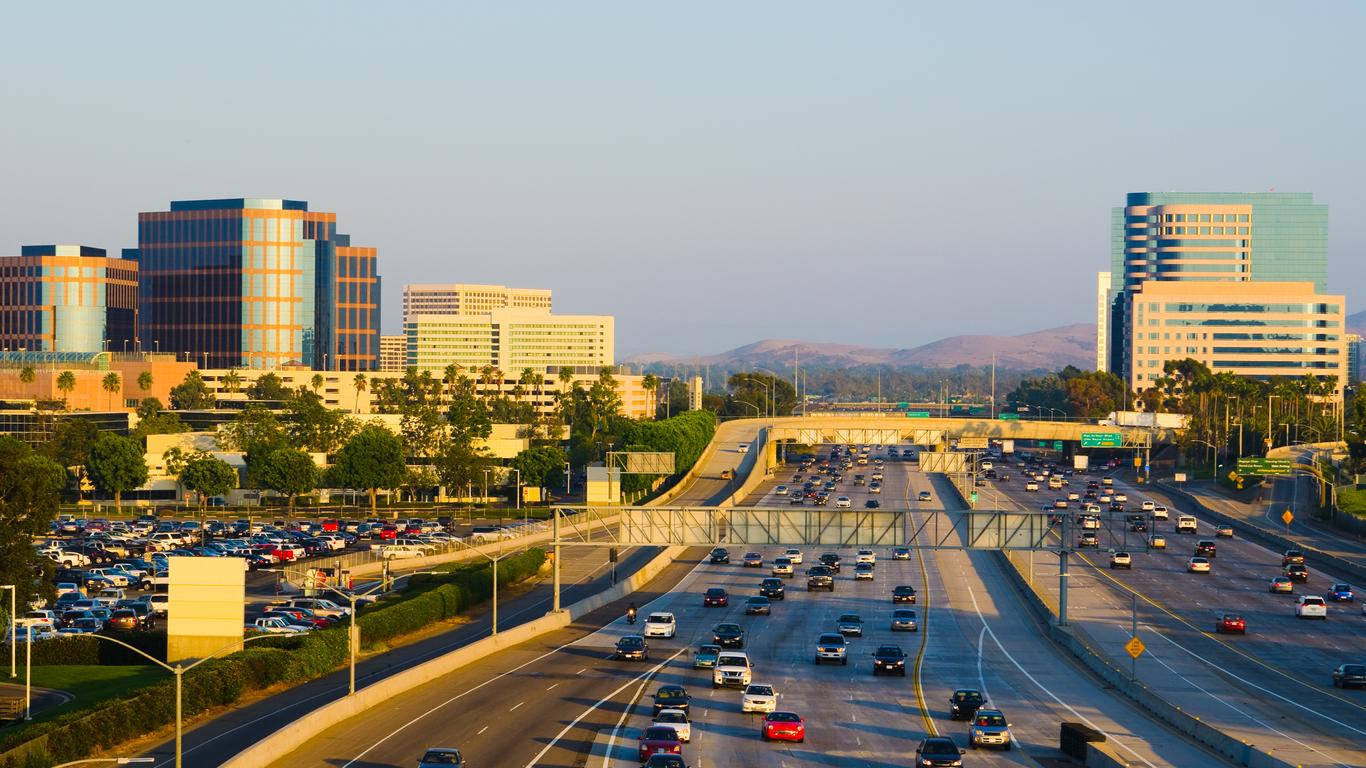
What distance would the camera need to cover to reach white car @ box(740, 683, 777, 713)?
212 ft

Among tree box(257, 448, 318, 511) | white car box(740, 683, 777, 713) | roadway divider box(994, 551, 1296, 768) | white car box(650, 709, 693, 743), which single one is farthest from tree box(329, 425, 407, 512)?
white car box(650, 709, 693, 743)

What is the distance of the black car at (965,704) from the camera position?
6412 cm

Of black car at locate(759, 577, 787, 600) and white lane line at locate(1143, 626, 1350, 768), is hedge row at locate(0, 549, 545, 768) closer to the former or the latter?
black car at locate(759, 577, 787, 600)

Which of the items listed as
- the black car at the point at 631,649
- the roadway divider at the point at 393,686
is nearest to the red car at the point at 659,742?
the roadway divider at the point at 393,686

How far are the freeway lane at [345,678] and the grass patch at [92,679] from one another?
6719 mm

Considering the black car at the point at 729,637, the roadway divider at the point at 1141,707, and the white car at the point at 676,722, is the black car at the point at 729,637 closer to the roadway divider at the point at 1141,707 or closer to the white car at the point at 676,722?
the roadway divider at the point at 1141,707

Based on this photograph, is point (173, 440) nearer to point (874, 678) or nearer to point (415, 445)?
point (415, 445)

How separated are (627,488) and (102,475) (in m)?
56.2

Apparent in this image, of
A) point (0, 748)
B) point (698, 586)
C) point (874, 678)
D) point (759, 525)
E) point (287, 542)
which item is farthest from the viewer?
point (287, 542)

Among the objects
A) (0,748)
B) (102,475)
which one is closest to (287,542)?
(102,475)

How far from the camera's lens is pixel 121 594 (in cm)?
10631

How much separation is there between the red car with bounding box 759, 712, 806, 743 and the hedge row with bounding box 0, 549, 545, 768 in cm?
2352

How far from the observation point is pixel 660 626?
3600 inches

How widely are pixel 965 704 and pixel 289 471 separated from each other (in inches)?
4674
